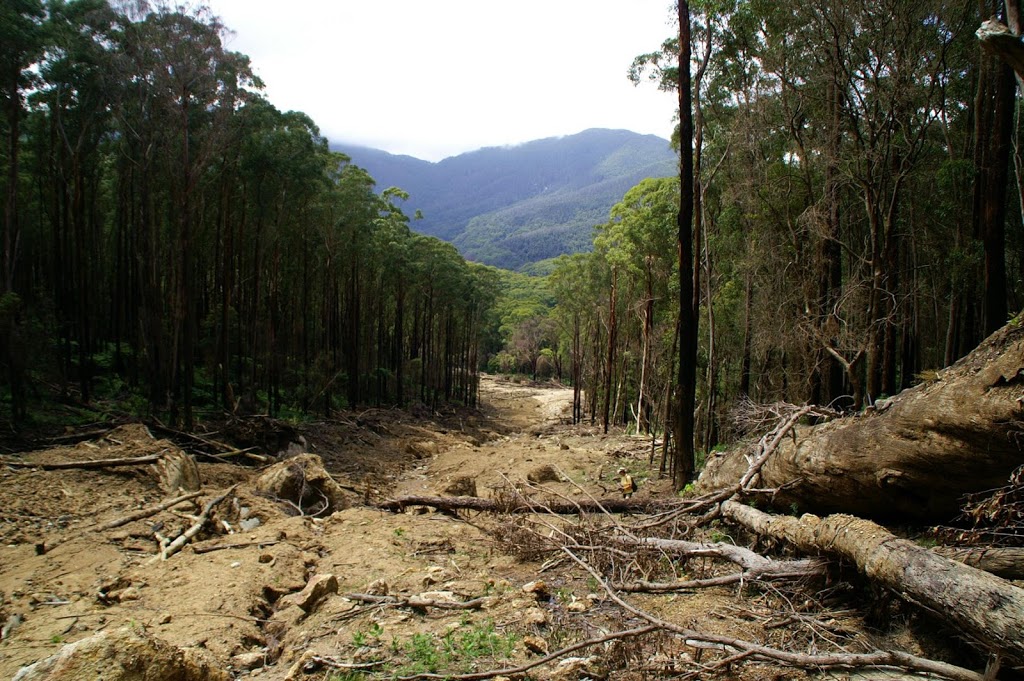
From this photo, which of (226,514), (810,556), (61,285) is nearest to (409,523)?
(226,514)

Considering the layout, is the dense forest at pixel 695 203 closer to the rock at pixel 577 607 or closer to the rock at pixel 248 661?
the rock at pixel 577 607

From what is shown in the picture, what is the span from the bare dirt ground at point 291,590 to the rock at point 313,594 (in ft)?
0.06

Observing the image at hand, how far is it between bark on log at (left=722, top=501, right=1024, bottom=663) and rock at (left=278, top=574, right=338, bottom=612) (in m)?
4.61

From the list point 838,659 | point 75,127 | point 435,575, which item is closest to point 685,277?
point 435,575

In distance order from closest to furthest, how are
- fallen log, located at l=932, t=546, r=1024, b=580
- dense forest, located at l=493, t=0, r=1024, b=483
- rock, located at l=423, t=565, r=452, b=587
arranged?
fallen log, located at l=932, t=546, r=1024, b=580 < rock, located at l=423, t=565, r=452, b=587 < dense forest, located at l=493, t=0, r=1024, b=483

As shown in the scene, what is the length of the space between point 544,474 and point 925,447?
992 centimetres

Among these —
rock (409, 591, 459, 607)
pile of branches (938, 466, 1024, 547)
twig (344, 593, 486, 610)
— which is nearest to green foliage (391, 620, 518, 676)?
twig (344, 593, 486, 610)

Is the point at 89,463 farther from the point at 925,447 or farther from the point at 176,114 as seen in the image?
the point at 925,447

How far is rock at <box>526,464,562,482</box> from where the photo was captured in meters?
13.8

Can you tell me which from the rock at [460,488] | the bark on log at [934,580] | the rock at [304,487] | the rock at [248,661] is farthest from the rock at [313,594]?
the rock at [460,488]

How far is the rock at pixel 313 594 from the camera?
5.18 meters

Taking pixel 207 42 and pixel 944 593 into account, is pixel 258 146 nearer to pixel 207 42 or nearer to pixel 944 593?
pixel 207 42

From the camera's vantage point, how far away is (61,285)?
61.6ft

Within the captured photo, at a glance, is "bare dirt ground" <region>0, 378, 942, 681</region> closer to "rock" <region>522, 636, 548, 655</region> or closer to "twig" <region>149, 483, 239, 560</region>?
"rock" <region>522, 636, 548, 655</region>
